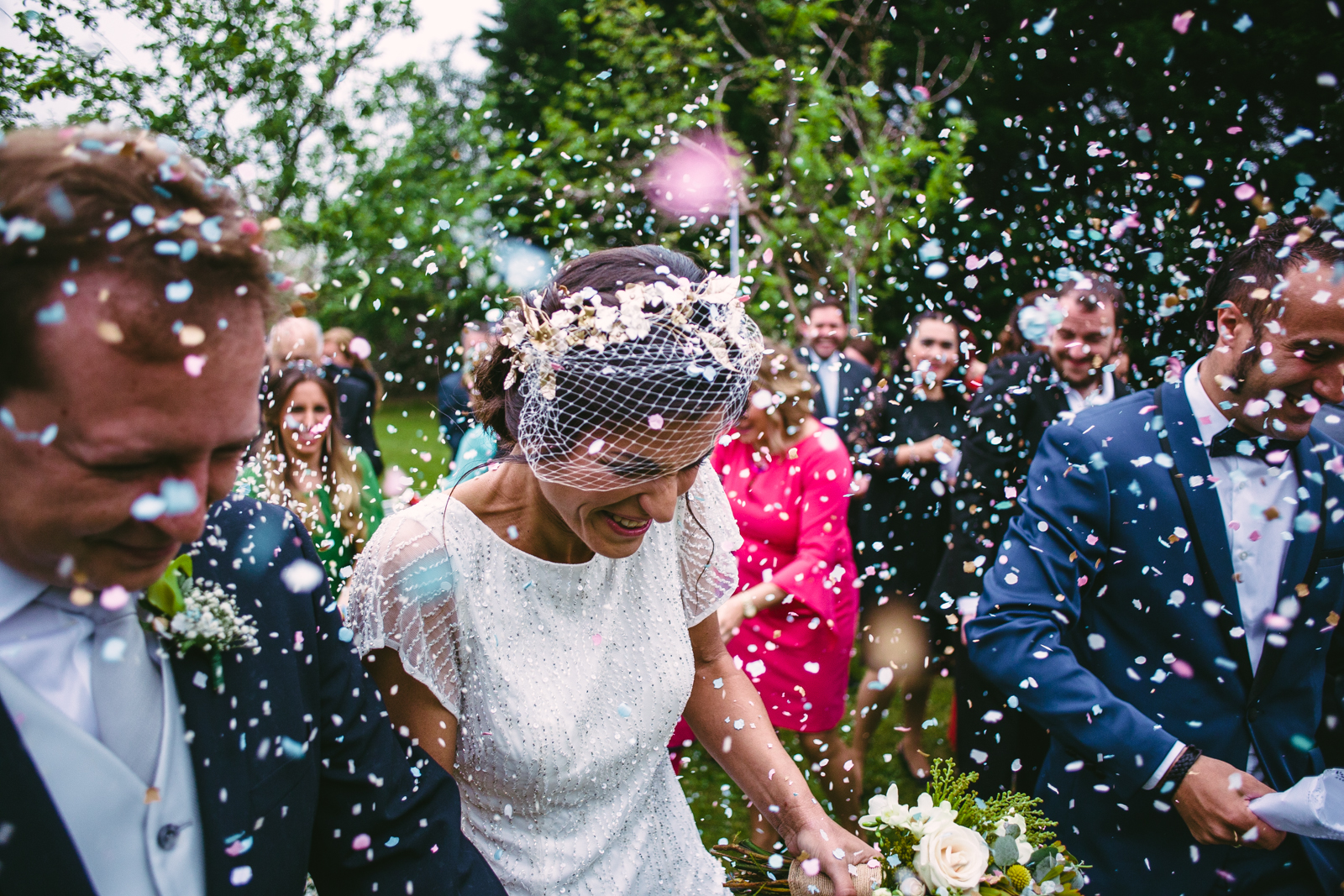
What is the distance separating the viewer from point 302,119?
3.76 metres

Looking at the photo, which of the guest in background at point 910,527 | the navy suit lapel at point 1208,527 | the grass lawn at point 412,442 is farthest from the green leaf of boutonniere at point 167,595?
the grass lawn at point 412,442

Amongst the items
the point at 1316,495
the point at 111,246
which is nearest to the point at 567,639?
the point at 111,246

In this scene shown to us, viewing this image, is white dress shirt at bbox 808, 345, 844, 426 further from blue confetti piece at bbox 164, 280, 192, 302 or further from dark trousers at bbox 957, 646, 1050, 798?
blue confetti piece at bbox 164, 280, 192, 302

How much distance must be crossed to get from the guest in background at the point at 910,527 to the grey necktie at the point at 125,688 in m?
4.32

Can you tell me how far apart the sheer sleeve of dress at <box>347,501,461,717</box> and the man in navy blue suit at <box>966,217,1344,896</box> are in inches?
57.5

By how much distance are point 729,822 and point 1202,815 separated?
2.69 meters

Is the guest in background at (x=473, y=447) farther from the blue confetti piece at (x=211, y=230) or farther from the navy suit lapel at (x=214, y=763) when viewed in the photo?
the blue confetti piece at (x=211, y=230)

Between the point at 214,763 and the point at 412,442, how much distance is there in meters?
16.7

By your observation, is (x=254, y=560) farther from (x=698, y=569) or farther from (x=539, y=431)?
(x=698, y=569)

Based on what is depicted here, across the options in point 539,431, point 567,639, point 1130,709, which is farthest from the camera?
point 1130,709

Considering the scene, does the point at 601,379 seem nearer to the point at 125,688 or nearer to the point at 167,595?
the point at 167,595

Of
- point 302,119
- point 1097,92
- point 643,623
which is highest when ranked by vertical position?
point 1097,92

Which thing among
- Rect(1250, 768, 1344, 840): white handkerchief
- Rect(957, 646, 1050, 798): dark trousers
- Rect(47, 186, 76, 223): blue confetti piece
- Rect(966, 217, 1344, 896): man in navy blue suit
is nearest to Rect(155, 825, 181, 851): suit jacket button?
Rect(47, 186, 76, 223): blue confetti piece

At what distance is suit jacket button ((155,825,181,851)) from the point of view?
1.21 meters
